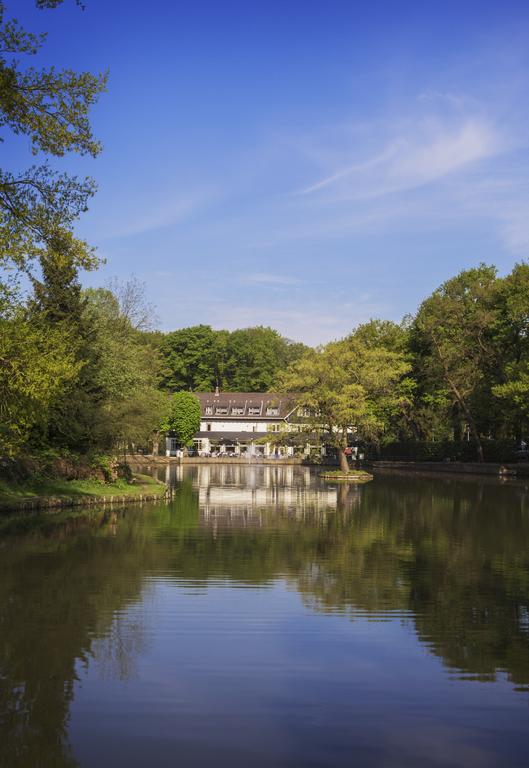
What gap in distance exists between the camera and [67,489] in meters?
31.5

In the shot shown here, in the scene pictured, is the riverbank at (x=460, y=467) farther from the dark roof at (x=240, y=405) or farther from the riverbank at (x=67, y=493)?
the riverbank at (x=67, y=493)

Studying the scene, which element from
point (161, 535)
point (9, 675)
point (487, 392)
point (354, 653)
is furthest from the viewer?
point (487, 392)

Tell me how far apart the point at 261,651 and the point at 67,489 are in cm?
2270

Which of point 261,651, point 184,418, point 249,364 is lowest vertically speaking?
point 261,651

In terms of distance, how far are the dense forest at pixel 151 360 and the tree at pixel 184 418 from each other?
19161 mm

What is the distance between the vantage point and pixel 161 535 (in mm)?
21453

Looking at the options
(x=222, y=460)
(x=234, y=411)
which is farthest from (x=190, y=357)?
(x=222, y=460)

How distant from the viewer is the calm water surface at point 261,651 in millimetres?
7098

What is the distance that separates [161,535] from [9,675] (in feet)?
41.6

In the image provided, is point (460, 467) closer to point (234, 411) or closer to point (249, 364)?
point (234, 411)

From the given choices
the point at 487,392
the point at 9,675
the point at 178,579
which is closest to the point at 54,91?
the point at 178,579

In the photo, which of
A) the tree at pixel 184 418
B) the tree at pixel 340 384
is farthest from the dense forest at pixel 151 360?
the tree at pixel 184 418

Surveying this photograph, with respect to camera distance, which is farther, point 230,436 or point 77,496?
point 230,436

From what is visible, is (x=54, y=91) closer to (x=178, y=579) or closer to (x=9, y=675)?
(x=178, y=579)
